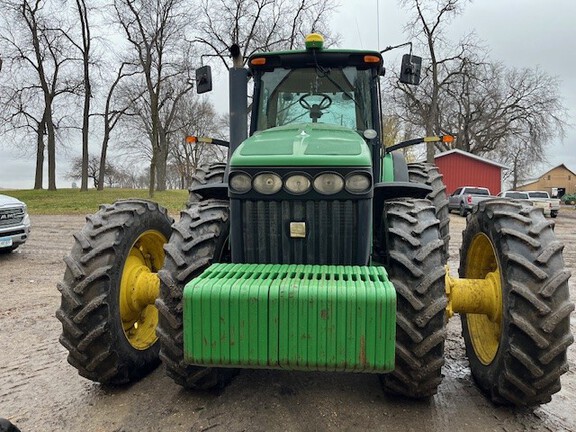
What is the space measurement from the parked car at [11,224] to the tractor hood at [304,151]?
23.7ft

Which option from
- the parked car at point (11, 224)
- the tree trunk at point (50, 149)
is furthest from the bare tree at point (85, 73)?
the parked car at point (11, 224)

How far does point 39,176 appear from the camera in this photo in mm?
30375

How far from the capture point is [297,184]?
2818 millimetres

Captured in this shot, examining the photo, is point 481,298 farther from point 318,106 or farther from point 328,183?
point 318,106

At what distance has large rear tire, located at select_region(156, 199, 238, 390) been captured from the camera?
106 inches

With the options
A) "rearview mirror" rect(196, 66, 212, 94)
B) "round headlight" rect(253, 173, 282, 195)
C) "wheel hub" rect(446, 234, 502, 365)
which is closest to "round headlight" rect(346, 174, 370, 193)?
"round headlight" rect(253, 173, 282, 195)

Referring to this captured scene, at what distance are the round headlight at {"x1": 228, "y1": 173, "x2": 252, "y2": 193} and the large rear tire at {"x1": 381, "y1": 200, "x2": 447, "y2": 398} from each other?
0.94 meters

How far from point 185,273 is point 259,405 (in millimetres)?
998

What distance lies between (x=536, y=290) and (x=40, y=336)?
4325 mm

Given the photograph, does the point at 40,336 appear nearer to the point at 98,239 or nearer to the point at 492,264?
the point at 98,239

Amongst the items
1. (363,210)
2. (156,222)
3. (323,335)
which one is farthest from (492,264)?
(156,222)

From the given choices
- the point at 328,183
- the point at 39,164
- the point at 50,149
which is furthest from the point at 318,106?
the point at 39,164

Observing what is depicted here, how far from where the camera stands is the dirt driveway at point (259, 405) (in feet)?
8.88

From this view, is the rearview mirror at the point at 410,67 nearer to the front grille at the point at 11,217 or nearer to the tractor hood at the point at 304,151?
the tractor hood at the point at 304,151
